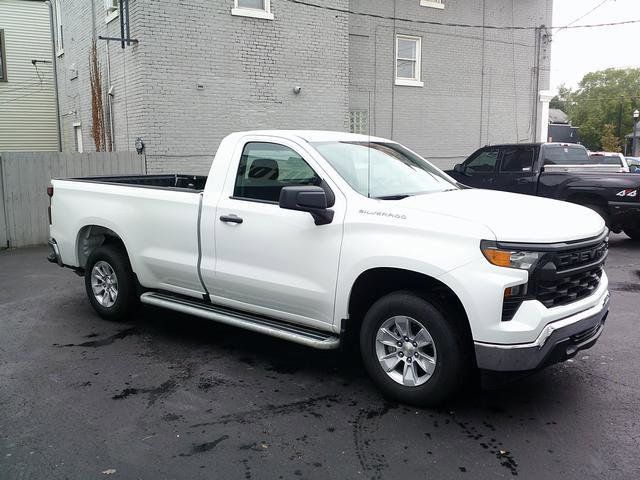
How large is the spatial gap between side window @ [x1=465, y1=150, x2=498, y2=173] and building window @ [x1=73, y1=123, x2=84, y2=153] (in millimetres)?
10703

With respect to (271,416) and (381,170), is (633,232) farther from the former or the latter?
(271,416)

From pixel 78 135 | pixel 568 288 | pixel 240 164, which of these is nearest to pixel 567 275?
pixel 568 288

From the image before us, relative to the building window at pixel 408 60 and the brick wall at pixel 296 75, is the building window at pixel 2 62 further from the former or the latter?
the building window at pixel 408 60

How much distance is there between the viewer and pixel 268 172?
506 centimetres

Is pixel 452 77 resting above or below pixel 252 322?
above

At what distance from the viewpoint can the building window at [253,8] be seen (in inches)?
505

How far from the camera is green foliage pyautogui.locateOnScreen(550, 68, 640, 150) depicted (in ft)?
237

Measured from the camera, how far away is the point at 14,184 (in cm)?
1130

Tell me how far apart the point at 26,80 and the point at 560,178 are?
62.8ft

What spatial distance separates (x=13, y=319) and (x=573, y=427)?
5566 millimetres

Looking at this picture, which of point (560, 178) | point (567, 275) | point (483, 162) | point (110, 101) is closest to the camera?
point (567, 275)

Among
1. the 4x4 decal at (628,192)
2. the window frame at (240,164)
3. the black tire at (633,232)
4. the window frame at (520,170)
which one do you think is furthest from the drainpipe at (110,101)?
the black tire at (633,232)

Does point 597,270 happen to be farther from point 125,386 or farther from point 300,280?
point 125,386

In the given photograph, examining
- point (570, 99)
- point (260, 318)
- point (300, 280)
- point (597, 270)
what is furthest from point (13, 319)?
point (570, 99)
